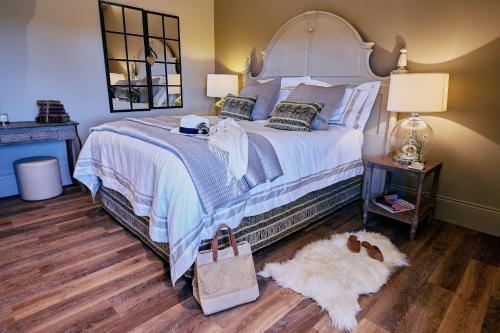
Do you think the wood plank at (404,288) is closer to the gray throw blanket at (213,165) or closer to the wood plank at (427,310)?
the wood plank at (427,310)

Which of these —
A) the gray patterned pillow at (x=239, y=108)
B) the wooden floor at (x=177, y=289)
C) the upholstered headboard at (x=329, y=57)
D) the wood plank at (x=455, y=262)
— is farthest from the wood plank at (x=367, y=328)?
the gray patterned pillow at (x=239, y=108)

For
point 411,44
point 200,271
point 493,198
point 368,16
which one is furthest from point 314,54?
point 200,271

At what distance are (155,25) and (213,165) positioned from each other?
3063 millimetres

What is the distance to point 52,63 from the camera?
130 inches

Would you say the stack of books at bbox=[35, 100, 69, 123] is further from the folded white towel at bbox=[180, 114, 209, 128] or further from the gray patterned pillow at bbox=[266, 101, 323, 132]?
the gray patterned pillow at bbox=[266, 101, 323, 132]

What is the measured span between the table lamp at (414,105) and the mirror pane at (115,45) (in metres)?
3.09

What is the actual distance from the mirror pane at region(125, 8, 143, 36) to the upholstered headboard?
164 cm

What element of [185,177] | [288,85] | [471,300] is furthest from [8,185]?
[471,300]

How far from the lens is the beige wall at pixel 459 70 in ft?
7.79

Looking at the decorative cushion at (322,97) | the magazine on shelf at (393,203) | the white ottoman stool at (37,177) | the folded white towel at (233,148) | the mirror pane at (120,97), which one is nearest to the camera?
the folded white towel at (233,148)

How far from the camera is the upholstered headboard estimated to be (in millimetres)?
2938

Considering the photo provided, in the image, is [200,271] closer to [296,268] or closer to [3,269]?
[296,268]

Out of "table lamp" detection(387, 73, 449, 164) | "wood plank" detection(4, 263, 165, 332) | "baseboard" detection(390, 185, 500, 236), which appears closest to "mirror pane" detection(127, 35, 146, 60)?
"wood plank" detection(4, 263, 165, 332)

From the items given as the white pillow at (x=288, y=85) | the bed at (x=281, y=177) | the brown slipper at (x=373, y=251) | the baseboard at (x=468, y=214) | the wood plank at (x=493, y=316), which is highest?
the white pillow at (x=288, y=85)
